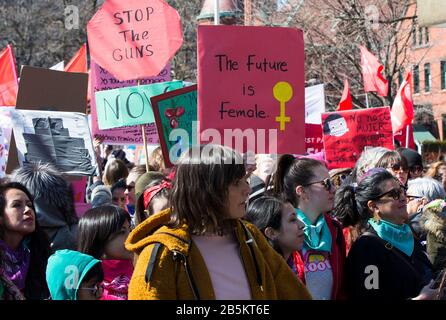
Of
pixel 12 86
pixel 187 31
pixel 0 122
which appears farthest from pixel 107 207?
pixel 187 31

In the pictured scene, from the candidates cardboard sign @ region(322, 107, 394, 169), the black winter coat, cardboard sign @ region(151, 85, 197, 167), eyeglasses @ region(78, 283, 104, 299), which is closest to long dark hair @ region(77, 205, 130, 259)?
eyeglasses @ region(78, 283, 104, 299)

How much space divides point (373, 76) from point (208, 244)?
12517 millimetres

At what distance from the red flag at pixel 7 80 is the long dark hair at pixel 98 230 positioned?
19.3 feet

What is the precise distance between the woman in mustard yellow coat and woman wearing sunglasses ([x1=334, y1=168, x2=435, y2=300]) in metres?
1.33

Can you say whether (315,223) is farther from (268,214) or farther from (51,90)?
(51,90)

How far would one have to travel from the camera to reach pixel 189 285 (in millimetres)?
3143

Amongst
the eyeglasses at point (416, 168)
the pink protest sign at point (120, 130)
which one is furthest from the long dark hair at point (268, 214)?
the pink protest sign at point (120, 130)

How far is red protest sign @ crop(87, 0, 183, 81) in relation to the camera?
8148 mm

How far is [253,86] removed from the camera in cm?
634

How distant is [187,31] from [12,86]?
22845 mm

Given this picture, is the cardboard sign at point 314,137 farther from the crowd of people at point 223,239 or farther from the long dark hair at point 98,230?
the long dark hair at point 98,230

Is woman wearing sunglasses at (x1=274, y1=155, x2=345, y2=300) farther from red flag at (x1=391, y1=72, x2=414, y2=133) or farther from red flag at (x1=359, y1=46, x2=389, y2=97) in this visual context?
red flag at (x1=359, y1=46, x2=389, y2=97)

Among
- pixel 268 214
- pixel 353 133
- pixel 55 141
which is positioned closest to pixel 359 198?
pixel 268 214
